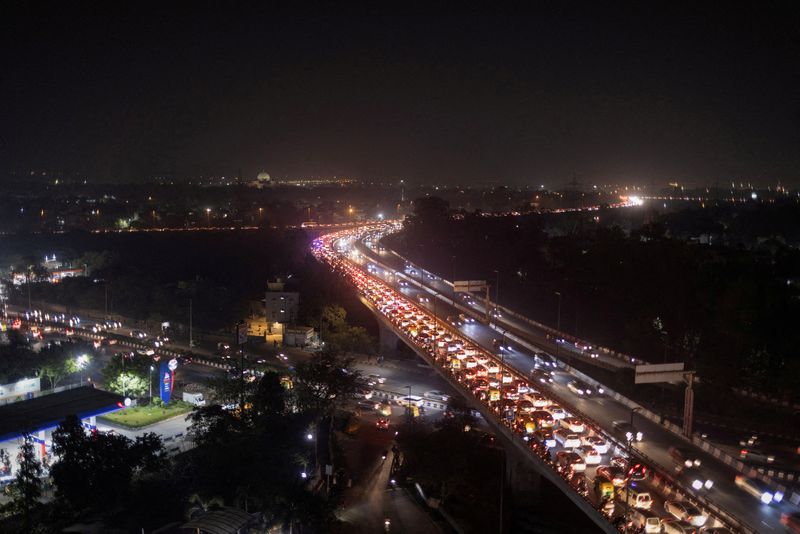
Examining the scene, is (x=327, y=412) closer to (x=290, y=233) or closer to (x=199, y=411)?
(x=199, y=411)

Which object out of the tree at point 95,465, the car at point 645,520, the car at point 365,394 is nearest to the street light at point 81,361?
the car at point 365,394

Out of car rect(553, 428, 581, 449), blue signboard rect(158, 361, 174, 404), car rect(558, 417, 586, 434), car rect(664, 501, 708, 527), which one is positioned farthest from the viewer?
blue signboard rect(158, 361, 174, 404)

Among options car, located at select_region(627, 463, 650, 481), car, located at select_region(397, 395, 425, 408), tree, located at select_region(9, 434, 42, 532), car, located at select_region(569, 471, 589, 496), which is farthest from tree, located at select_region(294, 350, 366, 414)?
car, located at select_region(627, 463, 650, 481)

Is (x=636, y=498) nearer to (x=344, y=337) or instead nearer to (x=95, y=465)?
(x=95, y=465)

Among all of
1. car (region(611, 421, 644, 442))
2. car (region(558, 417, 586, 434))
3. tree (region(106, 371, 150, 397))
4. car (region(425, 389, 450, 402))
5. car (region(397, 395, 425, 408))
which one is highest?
car (region(611, 421, 644, 442))

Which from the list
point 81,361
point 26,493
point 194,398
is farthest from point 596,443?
point 81,361

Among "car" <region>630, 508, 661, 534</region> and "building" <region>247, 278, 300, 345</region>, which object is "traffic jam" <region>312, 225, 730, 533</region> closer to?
"car" <region>630, 508, 661, 534</region>

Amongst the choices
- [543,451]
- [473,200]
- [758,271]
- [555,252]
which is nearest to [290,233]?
[555,252]
